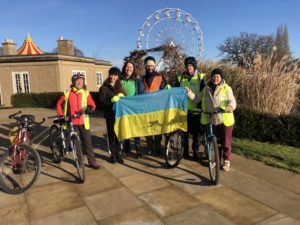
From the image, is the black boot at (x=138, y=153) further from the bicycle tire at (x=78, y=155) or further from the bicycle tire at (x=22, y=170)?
the bicycle tire at (x=22, y=170)

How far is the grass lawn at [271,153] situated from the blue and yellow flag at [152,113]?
171 centimetres

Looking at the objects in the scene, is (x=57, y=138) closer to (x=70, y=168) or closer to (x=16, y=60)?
(x=70, y=168)

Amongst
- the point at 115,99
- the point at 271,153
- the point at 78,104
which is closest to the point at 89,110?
the point at 78,104

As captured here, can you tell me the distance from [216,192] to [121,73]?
2.98 metres

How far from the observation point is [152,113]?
520cm

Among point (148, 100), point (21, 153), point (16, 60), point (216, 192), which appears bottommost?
point (216, 192)

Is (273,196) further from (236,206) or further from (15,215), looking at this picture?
(15,215)

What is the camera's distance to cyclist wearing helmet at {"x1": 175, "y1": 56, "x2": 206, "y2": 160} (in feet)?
16.3

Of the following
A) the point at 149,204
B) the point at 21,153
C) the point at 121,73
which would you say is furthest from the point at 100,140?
the point at 149,204

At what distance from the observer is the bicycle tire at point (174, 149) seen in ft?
16.2

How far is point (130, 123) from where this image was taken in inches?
203

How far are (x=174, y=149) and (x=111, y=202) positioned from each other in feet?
5.94

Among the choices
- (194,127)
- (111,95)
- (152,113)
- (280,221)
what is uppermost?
(111,95)

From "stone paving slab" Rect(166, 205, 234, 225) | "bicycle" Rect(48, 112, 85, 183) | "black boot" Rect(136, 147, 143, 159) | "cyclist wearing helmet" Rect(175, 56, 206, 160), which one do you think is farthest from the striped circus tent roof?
"stone paving slab" Rect(166, 205, 234, 225)
